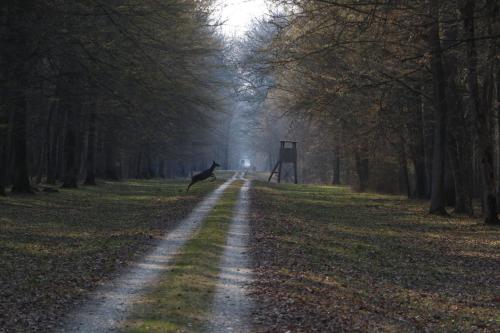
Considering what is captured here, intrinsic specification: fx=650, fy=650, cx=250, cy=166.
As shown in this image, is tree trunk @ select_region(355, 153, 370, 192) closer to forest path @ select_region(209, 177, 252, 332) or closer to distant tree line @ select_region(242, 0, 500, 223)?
distant tree line @ select_region(242, 0, 500, 223)

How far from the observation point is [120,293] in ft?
32.1

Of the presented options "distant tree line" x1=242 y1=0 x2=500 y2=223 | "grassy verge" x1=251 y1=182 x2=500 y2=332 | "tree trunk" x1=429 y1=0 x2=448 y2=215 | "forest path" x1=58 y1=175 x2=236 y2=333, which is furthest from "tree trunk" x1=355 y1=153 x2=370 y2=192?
→ "forest path" x1=58 y1=175 x2=236 y2=333

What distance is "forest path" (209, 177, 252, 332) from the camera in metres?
8.06

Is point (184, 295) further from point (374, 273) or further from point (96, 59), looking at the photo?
point (96, 59)

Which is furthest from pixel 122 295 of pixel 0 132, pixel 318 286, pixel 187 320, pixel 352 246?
pixel 0 132

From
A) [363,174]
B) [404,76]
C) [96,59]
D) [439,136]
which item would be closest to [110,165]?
[363,174]

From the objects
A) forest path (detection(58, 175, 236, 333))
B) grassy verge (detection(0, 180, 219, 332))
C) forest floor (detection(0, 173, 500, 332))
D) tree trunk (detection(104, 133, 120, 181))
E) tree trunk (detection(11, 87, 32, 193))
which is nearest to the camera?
forest path (detection(58, 175, 236, 333))

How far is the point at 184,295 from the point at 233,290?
940 millimetres

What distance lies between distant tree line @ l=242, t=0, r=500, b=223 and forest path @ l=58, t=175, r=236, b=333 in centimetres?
583

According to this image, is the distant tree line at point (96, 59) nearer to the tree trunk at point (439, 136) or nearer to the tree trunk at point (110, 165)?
the tree trunk at point (439, 136)

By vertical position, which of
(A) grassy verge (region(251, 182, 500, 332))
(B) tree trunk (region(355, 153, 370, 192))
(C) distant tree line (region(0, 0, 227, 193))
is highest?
(C) distant tree line (region(0, 0, 227, 193))

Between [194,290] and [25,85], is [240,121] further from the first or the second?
[194,290]

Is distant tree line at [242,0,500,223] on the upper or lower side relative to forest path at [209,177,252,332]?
upper

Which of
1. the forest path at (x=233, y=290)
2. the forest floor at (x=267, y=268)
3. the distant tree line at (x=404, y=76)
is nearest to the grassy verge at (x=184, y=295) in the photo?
the forest floor at (x=267, y=268)
